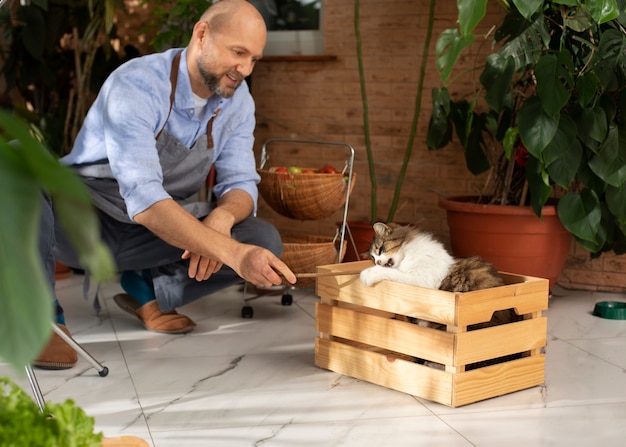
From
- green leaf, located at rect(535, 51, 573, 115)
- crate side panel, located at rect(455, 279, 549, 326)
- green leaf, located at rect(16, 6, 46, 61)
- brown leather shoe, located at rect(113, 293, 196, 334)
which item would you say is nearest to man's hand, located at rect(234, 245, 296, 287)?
crate side panel, located at rect(455, 279, 549, 326)

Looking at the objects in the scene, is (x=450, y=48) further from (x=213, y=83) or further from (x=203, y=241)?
(x=203, y=241)

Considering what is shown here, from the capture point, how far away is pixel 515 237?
3.26 metres

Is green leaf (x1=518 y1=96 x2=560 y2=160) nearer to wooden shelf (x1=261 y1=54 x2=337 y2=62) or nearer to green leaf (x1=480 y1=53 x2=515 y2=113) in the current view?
green leaf (x1=480 y1=53 x2=515 y2=113)

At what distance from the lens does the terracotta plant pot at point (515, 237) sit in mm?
3244

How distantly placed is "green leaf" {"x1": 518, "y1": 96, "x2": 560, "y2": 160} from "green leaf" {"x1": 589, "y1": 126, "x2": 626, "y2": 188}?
24 centimetres

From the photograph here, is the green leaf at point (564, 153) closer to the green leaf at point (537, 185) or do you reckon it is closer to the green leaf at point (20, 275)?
the green leaf at point (537, 185)

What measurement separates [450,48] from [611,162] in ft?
2.41

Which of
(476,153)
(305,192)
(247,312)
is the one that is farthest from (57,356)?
(476,153)

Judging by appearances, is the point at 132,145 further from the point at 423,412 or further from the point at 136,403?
the point at 423,412

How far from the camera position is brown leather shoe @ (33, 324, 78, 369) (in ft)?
7.68

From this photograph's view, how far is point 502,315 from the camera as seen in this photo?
217 centimetres

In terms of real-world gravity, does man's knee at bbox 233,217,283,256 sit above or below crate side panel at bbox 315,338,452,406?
above

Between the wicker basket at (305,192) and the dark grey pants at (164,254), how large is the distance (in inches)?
17.3

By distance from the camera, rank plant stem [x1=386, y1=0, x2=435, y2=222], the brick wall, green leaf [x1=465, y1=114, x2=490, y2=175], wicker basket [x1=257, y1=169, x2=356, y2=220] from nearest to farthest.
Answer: wicker basket [x1=257, y1=169, x2=356, y2=220]
green leaf [x1=465, y1=114, x2=490, y2=175]
plant stem [x1=386, y1=0, x2=435, y2=222]
the brick wall
